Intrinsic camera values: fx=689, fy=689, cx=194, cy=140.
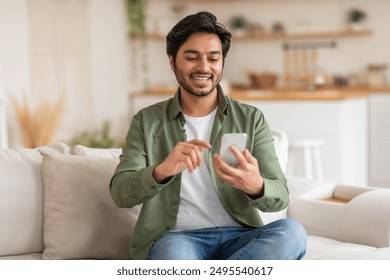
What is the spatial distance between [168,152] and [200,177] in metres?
0.14

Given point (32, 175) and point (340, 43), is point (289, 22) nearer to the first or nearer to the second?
point (340, 43)

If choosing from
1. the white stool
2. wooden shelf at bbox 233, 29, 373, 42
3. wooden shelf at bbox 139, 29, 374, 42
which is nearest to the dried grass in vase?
the white stool

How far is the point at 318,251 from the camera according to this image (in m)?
2.71

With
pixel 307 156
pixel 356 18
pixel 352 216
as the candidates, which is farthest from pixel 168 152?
pixel 356 18

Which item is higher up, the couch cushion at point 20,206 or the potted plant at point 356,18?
the potted plant at point 356,18

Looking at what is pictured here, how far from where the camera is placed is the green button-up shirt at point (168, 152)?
2.26m

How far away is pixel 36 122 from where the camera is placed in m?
5.64

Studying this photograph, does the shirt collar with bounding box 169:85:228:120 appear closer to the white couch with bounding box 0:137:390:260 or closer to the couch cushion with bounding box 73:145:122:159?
the white couch with bounding box 0:137:390:260

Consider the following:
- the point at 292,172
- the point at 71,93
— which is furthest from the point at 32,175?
the point at 71,93

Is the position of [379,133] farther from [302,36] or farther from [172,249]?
[172,249]

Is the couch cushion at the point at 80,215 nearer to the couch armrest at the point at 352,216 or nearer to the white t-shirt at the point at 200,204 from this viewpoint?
the white t-shirt at the point at 200,204

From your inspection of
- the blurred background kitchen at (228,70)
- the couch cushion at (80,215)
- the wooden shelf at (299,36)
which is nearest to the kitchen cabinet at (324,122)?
the blurred background kitchen at (228,70)

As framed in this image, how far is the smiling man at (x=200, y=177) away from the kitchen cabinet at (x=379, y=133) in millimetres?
4918

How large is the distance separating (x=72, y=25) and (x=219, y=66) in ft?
14.7
